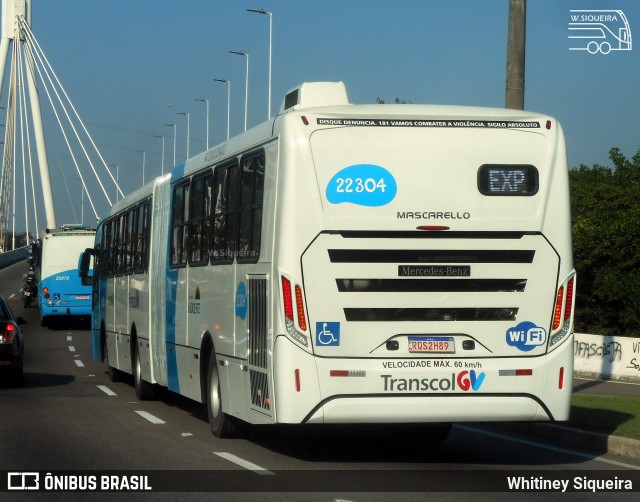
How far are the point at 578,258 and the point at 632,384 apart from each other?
12.6 metres

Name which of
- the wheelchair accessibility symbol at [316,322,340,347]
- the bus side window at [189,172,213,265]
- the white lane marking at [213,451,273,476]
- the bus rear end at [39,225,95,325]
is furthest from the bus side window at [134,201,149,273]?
the bus rear end at [39,225,95,325]

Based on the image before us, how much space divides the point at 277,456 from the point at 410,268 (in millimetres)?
2309

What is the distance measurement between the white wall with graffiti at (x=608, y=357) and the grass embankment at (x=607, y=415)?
9.85 metres

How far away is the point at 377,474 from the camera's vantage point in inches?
416

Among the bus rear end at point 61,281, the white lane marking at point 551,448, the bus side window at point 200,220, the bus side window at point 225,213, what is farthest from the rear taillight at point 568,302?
the bus rear end at point 61,281

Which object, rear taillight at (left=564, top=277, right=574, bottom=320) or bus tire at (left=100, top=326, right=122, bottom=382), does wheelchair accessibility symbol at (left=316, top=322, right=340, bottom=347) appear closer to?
rear taillight at (left=564, top=277, right=574, bottom=320)

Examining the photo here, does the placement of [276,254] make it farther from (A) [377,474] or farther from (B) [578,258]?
(B) [578,258]

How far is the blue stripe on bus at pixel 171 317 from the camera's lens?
15508 millimetres

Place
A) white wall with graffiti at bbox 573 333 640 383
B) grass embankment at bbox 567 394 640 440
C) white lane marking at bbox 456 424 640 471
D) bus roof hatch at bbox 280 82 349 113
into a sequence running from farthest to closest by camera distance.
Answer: white wall with graffiti at bbox 573 333 640 383 → grass embankment at bbox 567 394 640 440 → bus roof hatch at bbox 280 82 349 113 → white lane marking at bbox 456 424 640 471

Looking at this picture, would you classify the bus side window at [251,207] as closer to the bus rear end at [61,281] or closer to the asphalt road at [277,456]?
the asphalt road at [277,456]

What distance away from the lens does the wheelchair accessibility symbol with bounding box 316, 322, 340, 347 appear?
1057 cm

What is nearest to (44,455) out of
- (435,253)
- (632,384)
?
(435,253)

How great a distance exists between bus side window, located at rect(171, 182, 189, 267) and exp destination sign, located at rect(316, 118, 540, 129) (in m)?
4.37

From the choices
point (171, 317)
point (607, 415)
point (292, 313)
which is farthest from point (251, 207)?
point (607, 415)
